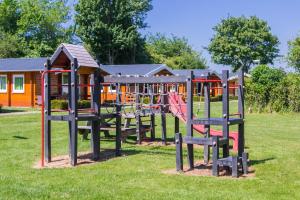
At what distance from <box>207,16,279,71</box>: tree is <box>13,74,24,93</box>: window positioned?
48.2 metres

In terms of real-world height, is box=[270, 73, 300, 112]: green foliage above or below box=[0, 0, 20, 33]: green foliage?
below

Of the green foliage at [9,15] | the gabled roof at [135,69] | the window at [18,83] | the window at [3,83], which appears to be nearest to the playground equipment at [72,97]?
the window at [18,83]

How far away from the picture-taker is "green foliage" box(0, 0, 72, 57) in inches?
2399

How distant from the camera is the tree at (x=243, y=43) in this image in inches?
3044

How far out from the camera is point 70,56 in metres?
10.4

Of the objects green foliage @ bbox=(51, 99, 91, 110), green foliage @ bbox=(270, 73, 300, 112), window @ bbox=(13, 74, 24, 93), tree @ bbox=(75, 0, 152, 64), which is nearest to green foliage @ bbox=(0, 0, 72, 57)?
tree @ bbox=(75, 0, 152, 64)

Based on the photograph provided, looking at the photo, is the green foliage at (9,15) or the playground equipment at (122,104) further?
the green foliage at (9,15)

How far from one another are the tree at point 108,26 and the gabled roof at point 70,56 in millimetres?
47424

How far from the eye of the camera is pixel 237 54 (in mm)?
77562

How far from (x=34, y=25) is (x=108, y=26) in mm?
11790

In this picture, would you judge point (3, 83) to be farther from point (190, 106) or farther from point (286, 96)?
point (190, 106)

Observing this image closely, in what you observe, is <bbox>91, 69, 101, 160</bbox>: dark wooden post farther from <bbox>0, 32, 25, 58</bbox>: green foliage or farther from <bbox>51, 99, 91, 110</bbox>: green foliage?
<bbox>0, 32, 25, 58</bbox>: green foliage

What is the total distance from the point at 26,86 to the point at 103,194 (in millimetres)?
27519

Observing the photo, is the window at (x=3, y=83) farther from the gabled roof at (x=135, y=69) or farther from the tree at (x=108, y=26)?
the tree at (x=108, y=26)
